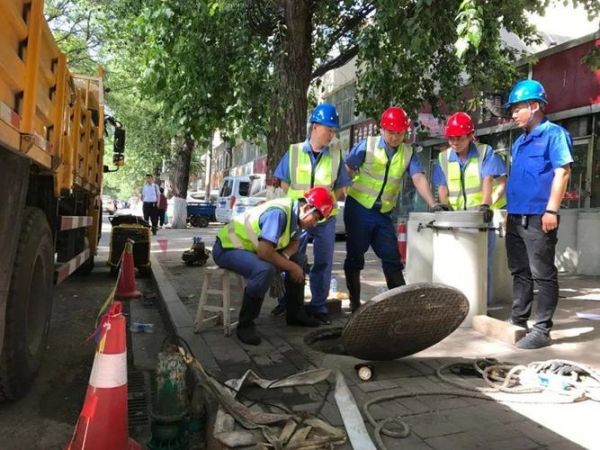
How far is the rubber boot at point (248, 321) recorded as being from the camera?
4.43 metres

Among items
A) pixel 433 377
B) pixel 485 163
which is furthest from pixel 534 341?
pixel 485 163

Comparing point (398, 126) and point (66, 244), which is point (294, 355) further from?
point (66, 244)

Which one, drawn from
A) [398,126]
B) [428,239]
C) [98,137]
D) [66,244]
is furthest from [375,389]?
[98,137]

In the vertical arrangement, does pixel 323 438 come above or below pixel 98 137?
below

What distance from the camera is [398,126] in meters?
4.98

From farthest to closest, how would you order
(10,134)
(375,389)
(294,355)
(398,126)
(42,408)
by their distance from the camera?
(398,126) → (294,355) → (42,408) → (375,389) → (10,134)

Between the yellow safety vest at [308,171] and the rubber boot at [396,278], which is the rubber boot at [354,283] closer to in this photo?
the rubber boot at [396,278]

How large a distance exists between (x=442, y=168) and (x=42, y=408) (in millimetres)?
3985

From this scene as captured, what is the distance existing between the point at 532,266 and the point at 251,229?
2.15m

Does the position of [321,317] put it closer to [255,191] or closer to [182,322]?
[182,322]

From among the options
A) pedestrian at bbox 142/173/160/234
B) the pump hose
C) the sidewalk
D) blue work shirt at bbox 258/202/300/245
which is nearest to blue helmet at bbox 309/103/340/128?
blue work shirt at bbox 258/202/300/245

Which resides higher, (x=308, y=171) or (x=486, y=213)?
(x=308, y=171)

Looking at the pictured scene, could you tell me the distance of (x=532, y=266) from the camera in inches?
173

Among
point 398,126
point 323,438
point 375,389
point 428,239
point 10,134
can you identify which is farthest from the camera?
point 428,239
